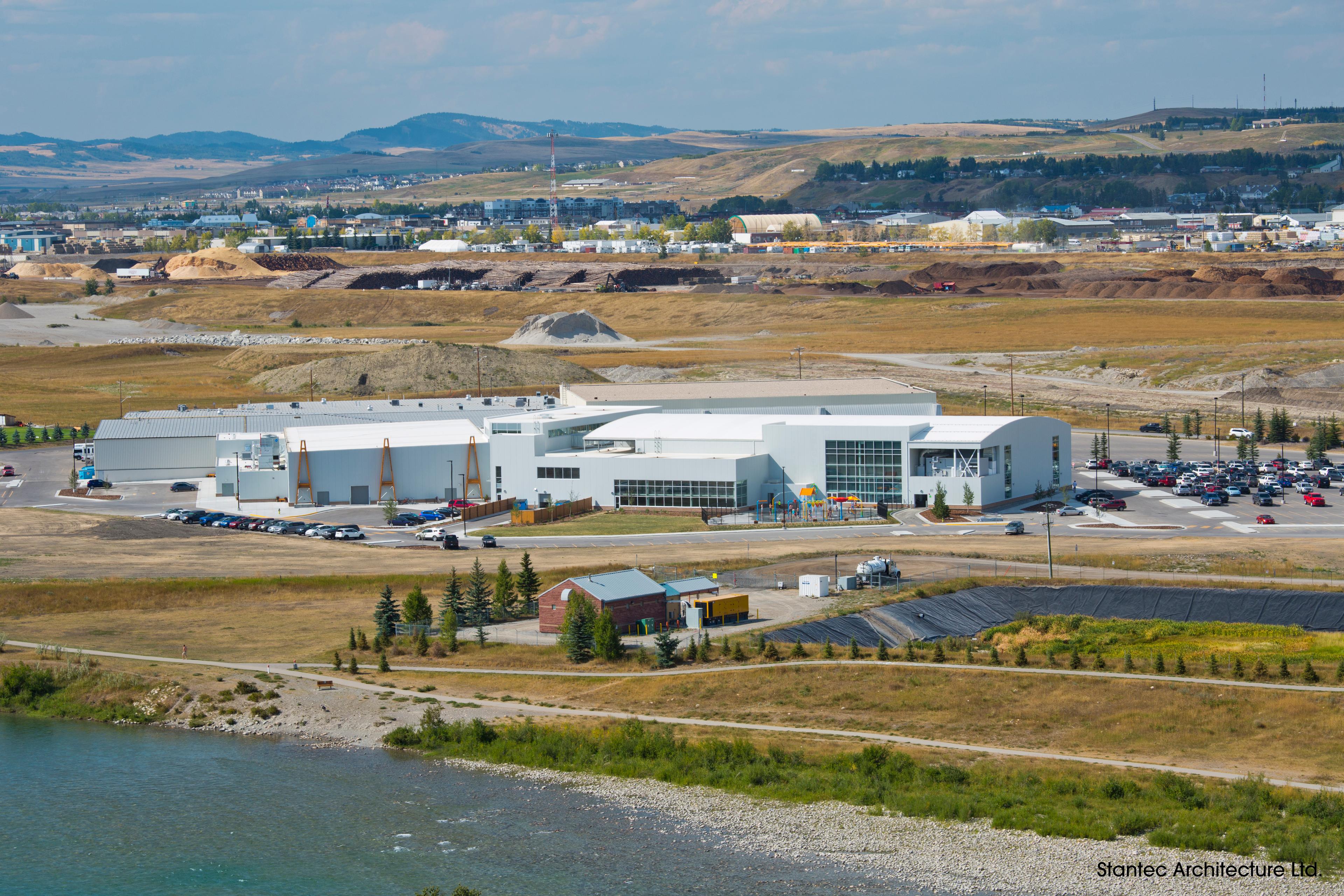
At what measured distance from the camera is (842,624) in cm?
5509

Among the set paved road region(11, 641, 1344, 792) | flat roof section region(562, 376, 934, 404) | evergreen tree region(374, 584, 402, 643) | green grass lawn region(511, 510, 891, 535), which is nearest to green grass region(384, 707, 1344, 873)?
paved road region(11, 641, 1344, 792)

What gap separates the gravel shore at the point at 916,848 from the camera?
1323 inches

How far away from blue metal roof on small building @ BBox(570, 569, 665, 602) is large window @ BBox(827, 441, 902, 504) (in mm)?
26331

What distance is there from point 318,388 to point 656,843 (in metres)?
101

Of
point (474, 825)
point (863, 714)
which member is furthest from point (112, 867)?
point (863, 714)

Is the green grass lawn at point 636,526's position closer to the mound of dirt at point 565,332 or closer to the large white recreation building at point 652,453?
the large white recreation building at point 652,453

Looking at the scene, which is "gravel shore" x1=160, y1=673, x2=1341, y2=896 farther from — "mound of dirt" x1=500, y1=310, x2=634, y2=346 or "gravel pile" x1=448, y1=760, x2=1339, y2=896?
"mound of dirt" x1=500, y1=310, x2=634, y2=346

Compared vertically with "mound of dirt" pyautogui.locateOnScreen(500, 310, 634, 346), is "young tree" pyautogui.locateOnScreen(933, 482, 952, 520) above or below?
below

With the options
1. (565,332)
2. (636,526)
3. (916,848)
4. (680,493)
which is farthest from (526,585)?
(565,332)

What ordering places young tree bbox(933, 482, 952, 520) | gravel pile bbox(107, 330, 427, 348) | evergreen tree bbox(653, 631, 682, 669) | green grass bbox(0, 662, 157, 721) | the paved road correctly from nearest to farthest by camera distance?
the paved road < green grass bbox(0, 662, 157, 721) < evergreen tree bbox(653, 631, 682, 669) < young tree bbox(933, 482, 952, 520) < gravel pile bbox(107, 330, 427, 348)

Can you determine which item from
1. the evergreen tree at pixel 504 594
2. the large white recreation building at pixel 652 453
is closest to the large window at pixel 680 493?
the large white recreation building at pixel 652 453

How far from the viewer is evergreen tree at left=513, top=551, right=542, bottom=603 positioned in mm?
60594

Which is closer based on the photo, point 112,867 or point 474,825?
point 112,867

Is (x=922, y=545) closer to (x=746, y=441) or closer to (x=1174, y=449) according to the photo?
(x=746, y=441)
